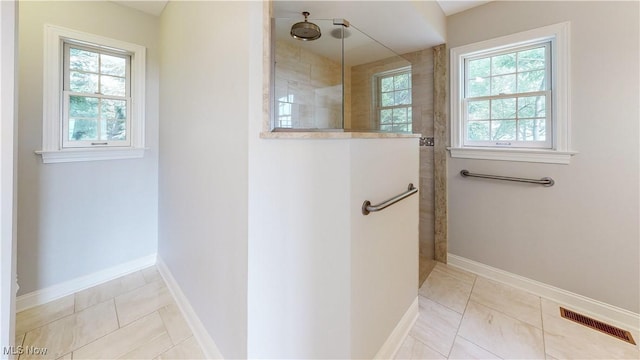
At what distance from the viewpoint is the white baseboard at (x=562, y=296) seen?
1768mm

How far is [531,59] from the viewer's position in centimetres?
216

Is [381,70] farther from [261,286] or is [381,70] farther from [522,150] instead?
[261,286]

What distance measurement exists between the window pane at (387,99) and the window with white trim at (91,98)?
7.09 feet

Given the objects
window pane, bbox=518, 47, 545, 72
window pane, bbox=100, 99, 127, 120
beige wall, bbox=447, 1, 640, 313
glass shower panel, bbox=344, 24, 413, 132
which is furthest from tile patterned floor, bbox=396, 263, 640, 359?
window pane, bbox=100, 99, 127, 120

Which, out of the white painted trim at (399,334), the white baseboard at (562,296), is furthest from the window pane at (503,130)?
the white painted trim at (399,334)

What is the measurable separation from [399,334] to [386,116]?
1.60m

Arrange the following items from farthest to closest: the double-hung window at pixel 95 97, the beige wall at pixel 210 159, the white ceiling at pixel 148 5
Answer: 1. the white ceiling at pixel 148 5
2. the double-hung window at pixel 95 97
3. the beige wall at pixel 210 159

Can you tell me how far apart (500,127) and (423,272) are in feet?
4.91

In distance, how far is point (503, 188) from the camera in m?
2.31

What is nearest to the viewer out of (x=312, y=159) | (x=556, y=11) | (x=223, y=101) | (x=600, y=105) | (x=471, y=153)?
(x=312, y=159)

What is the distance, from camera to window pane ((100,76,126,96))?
2234mm

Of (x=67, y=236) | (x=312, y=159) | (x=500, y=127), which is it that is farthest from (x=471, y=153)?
(x=67, y=236)

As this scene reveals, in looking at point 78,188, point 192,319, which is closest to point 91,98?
point 78,188

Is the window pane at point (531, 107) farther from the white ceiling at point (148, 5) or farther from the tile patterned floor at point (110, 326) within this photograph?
the white ceiling at point (148, 5)
